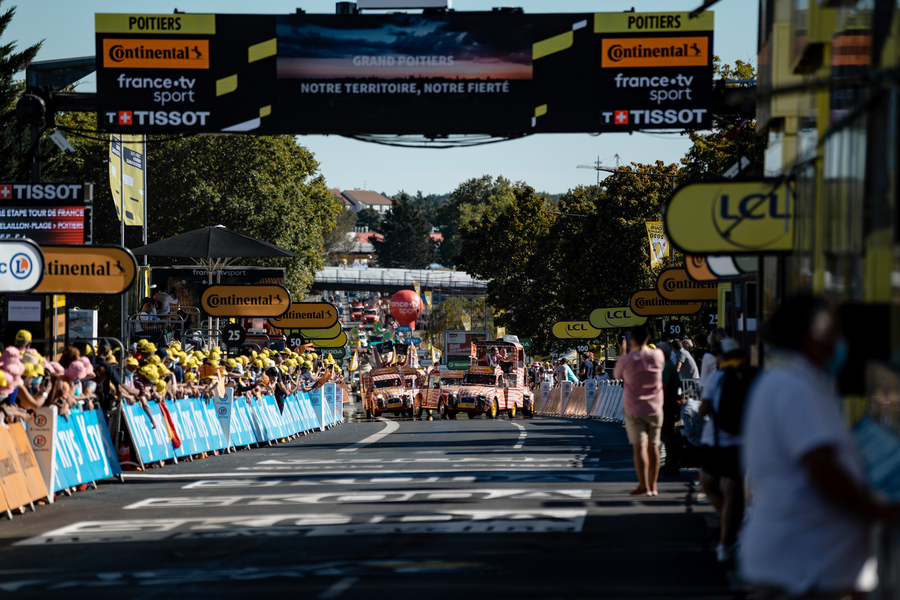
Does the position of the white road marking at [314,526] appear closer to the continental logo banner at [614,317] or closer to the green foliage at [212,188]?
the continental logo banner at [614,317]

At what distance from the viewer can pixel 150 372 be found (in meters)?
19.4

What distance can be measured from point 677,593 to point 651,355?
5.94 meters

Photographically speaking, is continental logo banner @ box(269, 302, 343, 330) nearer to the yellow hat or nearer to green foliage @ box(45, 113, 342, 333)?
the yellow hat

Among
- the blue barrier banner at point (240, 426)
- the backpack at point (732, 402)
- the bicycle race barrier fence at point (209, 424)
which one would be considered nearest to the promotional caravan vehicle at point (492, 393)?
the bicycle race barrier fence at point (209, 424)

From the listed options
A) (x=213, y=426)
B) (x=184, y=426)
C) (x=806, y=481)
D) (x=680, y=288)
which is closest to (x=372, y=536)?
(x=806, y=481)

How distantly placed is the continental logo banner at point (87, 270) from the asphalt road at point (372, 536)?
9.04ft

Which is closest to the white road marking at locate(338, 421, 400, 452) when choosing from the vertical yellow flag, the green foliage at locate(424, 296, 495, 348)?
the vertical yellow flag

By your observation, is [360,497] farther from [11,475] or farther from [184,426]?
[184,426]

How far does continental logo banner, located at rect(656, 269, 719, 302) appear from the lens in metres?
24.1

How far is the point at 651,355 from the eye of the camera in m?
13.9

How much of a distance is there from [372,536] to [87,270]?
8.25m

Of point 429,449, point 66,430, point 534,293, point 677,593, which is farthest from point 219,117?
point 534,293

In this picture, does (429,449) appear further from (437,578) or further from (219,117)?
(437,578)

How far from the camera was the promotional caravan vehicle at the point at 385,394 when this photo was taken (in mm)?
49969
